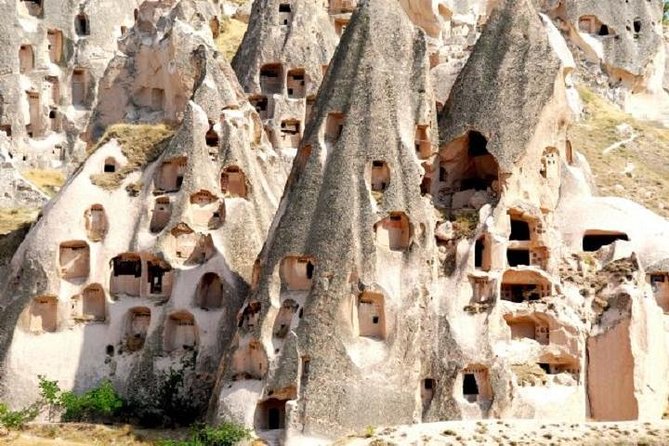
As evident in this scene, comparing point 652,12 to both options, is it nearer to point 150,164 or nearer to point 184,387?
point 150,164

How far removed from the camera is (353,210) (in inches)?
1602

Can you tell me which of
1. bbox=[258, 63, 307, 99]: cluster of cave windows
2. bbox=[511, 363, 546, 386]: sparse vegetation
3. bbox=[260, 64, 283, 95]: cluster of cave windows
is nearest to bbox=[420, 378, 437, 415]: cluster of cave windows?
bbox=[511, 363, 546, 386]: sparse vegetation

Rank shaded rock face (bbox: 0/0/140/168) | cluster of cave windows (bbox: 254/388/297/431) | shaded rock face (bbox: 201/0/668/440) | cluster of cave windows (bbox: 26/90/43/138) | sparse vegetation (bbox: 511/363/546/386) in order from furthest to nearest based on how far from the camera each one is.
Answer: cluster of cave windows (bbox: 26/90/43/138) → shaded rock face (bbox: 0/0/140/168) → sparse vegetation (bbox: 511/363/546/386) → shaded rock face (bbox: 201/0/668/440) → cluster of cave windows (bbox: 254/388/297/431)

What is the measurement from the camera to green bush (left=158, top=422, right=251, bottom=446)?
3803 cm

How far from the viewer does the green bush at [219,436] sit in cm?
3803

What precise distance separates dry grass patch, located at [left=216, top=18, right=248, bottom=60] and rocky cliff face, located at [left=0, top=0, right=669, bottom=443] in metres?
21.5

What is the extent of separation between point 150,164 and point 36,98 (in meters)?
25.5

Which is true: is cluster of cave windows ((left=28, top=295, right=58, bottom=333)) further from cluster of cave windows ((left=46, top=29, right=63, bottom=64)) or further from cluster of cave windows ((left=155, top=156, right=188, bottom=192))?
cluster of cave windows ((left=46, top=29, right=63, bottom=64))

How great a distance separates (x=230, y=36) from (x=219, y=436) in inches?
1617

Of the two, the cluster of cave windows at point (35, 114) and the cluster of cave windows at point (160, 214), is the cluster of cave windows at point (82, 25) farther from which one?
the cluster of cave windows at point (160, 214)

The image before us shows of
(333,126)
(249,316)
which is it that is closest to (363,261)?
(249,316)

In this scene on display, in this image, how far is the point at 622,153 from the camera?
65.6m

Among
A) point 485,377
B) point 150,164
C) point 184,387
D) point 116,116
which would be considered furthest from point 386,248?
point 116,116

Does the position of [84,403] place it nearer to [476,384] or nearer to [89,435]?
[89,435]
